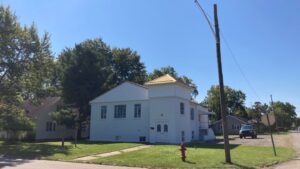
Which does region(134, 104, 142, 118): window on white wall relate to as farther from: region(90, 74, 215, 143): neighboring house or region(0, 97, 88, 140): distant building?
region(0, 97, 88, 140): distant building

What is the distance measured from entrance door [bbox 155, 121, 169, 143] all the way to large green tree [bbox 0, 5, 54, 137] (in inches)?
540

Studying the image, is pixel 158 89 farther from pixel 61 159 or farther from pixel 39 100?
pixel 61 159

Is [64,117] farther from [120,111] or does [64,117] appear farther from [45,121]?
[120,111]

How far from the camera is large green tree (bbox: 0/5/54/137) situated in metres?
35.5

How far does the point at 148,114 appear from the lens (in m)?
39.6

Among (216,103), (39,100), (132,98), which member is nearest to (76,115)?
(39,100)

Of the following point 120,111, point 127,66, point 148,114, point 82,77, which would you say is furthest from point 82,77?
point 127,66

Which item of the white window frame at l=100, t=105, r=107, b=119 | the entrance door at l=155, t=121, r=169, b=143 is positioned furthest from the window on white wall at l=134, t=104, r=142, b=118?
the white window frame at l=100, t=105, r=107, b=119

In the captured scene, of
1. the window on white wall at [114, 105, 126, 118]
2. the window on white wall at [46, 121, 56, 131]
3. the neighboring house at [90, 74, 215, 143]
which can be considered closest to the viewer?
the neighboring house at [90, 74, 215, 143]

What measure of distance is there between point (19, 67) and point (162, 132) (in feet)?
52.7

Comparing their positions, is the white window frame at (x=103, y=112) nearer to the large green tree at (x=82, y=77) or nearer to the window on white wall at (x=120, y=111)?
the window on white wall at (x=120, y=111)

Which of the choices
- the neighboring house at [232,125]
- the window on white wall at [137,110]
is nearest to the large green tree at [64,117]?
the window on white wall at [137,110]

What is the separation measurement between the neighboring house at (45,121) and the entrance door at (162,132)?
18.1 metres

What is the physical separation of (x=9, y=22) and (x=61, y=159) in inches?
762
